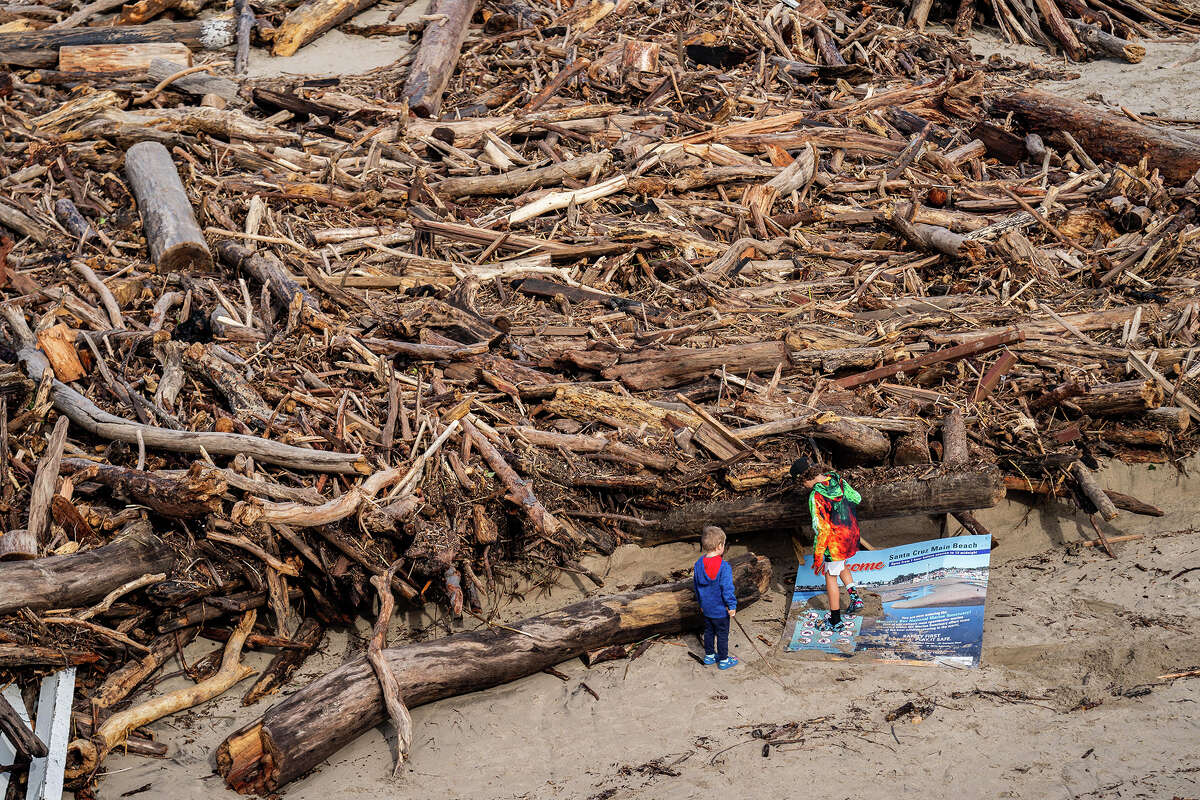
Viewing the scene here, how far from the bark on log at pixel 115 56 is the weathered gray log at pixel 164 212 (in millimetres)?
2726

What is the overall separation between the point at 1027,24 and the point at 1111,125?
4852 mm

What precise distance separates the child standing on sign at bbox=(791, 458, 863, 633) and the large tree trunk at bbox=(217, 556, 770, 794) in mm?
529

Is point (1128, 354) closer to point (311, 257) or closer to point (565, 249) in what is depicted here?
point (565, 249)

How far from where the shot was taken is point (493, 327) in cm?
854

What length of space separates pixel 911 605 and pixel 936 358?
2333 millimetres

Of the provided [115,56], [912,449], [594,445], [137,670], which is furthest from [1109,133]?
[115,56]

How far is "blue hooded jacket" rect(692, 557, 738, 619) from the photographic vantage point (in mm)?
6324

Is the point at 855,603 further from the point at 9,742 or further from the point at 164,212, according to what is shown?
the point at 164,212

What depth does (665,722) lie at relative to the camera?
19.9ft

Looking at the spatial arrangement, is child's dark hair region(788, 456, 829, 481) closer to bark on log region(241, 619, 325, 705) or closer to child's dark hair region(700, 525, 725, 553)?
child's dark hair region(700, 525, 725, 553)

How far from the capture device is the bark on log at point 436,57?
12.9m

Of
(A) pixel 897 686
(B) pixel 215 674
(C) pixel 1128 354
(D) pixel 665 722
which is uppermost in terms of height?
(C) pixel 1128 354

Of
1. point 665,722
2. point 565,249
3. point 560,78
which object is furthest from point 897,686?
point 560,78

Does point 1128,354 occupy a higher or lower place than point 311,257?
higher
